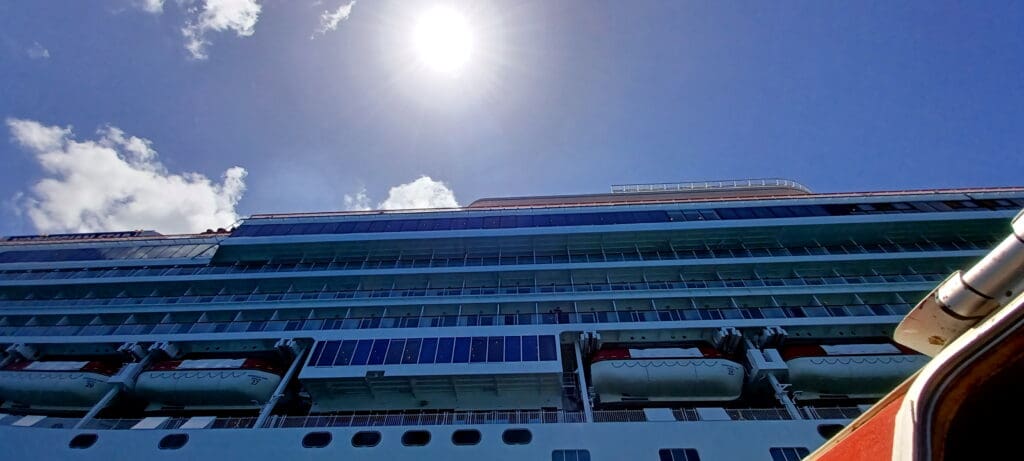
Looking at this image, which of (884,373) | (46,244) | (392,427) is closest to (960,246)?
(884,373)

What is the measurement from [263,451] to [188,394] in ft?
21.2

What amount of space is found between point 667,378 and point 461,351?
8306mm

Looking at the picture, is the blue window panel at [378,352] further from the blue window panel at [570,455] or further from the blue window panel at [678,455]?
the blue window panel at [678,455]

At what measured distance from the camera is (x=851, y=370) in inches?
636

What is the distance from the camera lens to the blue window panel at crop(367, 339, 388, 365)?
17.3 metres

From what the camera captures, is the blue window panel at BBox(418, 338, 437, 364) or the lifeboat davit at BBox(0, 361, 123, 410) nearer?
A: the blue window panel at BBox(418, 338, 437, 364)

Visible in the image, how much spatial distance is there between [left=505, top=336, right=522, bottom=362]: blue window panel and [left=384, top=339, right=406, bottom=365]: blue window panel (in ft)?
14.5

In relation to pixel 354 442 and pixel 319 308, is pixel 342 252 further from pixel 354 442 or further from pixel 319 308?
pixel 354 442

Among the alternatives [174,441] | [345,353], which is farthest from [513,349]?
[174,441]

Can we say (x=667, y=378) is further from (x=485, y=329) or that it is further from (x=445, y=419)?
(x=445, y=419)

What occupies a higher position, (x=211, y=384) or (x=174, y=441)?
(x=211, y=384)

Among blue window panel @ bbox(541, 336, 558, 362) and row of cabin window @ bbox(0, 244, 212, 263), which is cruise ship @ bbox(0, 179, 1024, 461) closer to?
blue window panel @ bbox(541, 336, 558, 362)

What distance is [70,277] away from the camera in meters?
24.1

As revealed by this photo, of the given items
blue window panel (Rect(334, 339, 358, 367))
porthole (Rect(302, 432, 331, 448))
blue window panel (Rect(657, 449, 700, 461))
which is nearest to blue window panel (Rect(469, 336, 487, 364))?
blue window panel (Rect(334, 339, 358, 367))
